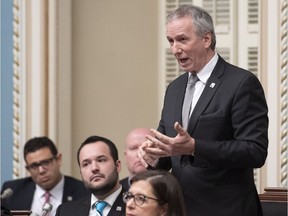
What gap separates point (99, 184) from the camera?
589 cm

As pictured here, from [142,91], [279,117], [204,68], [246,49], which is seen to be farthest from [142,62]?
[204,68]

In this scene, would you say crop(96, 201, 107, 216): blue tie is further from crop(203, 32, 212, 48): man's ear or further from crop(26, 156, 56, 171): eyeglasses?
crop(26, 156, 56, 171): eyeglasses

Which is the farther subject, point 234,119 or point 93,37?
point 93,37

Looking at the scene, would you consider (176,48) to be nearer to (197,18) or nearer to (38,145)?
(197,18)

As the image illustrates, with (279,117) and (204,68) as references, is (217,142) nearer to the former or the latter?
(204,68)

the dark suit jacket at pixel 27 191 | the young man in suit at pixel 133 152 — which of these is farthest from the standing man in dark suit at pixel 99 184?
the dark suit jacket at pixel 27 191

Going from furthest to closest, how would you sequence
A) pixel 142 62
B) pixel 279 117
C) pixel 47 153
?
pixel 142 62 → pixel 47 153 → pixel 279 117

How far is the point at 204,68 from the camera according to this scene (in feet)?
15.7

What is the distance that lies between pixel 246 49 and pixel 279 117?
0.81 m

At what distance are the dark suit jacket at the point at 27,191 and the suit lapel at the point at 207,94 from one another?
9.13ft

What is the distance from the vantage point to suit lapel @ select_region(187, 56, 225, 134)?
4.71m

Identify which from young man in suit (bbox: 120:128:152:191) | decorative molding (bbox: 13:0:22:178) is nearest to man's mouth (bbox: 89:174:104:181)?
young man in suit (bbox: 120:128:152:191)

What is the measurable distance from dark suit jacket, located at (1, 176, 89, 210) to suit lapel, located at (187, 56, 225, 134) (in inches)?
110

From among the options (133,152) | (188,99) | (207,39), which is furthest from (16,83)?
(207,39)
